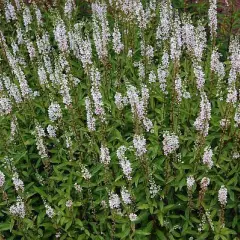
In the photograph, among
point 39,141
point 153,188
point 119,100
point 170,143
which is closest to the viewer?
point 170,143

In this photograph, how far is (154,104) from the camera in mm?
6969

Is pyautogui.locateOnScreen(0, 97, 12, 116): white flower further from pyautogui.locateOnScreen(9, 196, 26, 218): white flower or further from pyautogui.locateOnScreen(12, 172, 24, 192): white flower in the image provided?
pyautogui.locateOnScreen(9, 196, 26, 218): white flower

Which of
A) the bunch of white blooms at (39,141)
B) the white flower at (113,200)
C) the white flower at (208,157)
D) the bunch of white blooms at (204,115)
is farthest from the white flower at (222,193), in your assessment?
the bunch of white blooms at (39,141)

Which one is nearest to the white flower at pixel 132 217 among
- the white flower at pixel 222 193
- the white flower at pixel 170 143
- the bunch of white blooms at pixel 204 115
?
the white flower at pixel 170 143

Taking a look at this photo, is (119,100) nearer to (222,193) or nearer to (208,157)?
(208,157)

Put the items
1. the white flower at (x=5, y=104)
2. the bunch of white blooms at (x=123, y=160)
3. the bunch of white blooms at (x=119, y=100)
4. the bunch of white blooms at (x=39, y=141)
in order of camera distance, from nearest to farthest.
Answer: the bunch of white blooms at (x=123, y=160), the bunch of white blooms at (x=39, y=141), the bunch of white blooms at (x=119, y=100), the white flower at (x=5, y=104)

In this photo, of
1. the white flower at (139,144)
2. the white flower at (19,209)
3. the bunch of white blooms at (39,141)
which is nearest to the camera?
the white flower at (139,144)

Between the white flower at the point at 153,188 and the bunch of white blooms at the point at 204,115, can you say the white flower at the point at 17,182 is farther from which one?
the bunch of white blooms at the point at 204,115

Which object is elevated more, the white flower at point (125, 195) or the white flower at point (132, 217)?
the white flower at point (125, 195)

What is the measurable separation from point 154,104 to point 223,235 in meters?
2.35

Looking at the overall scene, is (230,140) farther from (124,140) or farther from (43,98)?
(43,98)

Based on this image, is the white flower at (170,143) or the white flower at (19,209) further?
the white flower at (19,209)

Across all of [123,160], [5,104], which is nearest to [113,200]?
[123,160]

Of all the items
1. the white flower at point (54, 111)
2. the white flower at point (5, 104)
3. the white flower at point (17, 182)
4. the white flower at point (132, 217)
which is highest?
the white flower at point (5, 104)
